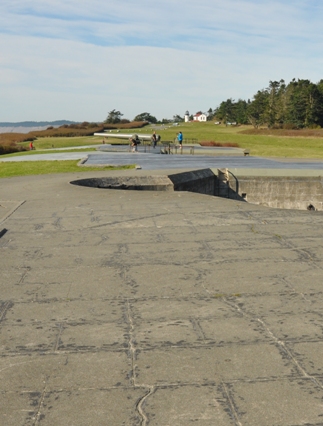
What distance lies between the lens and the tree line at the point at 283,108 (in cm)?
9512

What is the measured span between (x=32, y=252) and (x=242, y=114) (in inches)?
5106

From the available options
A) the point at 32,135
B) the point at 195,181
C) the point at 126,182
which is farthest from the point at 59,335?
the point at 32,135

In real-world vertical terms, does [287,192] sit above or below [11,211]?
below

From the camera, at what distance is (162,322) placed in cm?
516

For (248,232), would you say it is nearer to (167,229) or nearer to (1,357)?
(167,229)

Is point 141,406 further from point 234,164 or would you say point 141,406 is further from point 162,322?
point 234,164

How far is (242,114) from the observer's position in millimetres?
133625

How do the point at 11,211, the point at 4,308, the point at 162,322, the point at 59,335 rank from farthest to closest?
1. the point at 11,211
2. the point at 4,308
3. the point at 162,322
4. the point at 59,335

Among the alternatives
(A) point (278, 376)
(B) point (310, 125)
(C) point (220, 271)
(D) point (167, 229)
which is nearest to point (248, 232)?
(D) point (167, 229)

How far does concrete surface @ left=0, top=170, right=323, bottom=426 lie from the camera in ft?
11.9

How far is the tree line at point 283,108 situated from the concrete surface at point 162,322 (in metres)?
90.1

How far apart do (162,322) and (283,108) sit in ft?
355

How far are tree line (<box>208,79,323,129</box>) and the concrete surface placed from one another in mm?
90087

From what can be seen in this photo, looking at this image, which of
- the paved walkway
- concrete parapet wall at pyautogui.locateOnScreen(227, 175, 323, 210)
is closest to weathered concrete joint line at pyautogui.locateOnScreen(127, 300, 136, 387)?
the paved walkway
